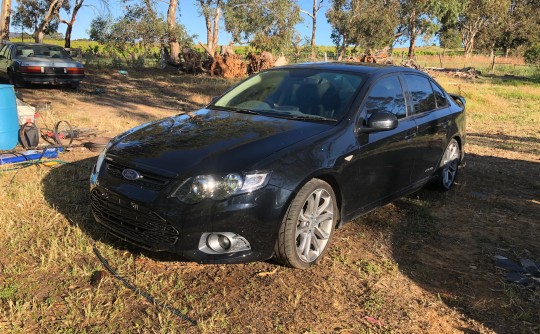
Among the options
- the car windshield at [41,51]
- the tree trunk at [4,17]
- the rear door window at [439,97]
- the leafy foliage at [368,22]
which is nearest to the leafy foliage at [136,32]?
the tree trunk at [4,17]

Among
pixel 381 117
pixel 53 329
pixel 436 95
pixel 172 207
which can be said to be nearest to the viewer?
pixel 53 329

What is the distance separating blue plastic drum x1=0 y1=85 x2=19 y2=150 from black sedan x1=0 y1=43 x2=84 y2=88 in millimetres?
7871

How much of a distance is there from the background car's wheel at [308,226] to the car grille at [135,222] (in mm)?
785

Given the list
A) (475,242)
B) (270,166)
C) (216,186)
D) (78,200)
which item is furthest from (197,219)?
(475,242)

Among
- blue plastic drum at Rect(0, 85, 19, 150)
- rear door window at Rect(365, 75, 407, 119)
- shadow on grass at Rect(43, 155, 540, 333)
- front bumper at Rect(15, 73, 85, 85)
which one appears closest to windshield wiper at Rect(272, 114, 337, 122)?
rear door window at Rect(365, 75, 407, 119)

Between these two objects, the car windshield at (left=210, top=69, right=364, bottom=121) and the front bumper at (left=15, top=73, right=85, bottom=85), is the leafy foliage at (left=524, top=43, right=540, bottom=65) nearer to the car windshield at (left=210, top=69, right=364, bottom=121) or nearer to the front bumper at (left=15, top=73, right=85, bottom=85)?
the front bumper at (left=15, top=73, right=85, bottom=85)

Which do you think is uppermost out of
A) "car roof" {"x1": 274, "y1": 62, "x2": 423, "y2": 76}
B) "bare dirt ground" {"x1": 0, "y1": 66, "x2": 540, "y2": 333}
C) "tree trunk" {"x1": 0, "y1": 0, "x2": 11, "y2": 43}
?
"tree trunk" {"x1": 0, "y1": 0, "x2": 11, "y2": 43}

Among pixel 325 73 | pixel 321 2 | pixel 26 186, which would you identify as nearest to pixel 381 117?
pixel 325 73

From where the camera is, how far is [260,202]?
3.09 m

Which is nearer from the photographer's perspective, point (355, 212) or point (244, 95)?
point (355, 212)

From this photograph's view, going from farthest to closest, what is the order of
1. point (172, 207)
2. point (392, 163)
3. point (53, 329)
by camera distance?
point (392, 163) → point (172, 207) → point (53, 329)

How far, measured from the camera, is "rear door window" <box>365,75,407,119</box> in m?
4.18

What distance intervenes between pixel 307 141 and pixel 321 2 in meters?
46.3

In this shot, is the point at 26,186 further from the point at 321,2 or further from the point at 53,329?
the point at 321,2
